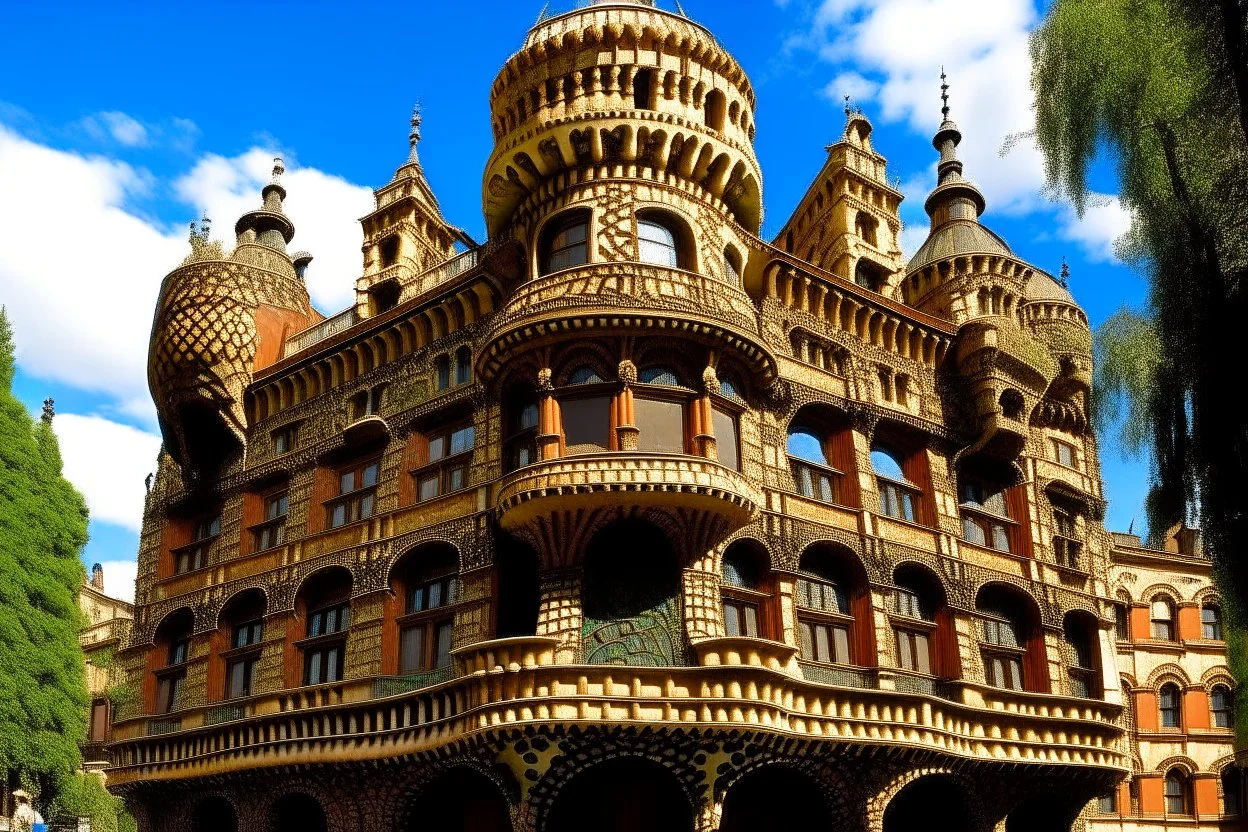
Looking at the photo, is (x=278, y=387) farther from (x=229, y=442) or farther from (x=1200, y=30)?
(x=1200, y=30)

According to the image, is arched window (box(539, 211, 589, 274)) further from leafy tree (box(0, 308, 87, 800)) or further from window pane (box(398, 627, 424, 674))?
leafy tree (box(0, 308, 87, 800))

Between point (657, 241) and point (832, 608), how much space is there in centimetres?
946

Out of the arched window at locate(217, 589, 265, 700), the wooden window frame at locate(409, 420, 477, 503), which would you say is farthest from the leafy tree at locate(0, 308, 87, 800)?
the wooden window frame at locate(409, 420, 477, 503)

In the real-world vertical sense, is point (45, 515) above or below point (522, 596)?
above

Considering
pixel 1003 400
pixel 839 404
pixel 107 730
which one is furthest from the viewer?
pixel 107 730

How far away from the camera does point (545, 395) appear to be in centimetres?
2483

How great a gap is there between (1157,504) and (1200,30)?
23.9 feet

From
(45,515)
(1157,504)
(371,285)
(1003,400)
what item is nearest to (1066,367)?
(1003,400)

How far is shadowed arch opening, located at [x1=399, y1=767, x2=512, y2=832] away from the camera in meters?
24.6

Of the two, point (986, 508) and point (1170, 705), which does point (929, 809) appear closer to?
point (986, 508)

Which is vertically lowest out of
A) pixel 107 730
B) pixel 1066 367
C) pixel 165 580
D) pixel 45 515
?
pixel 107 730

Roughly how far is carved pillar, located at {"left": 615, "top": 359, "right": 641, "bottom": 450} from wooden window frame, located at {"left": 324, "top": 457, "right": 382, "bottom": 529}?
8366 millimetres

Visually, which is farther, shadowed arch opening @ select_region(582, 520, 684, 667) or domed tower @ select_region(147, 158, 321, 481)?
domed tower @ select_region(147, 158, 321, 481)

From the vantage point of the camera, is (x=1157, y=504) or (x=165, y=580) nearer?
(x=1157, y=504)
